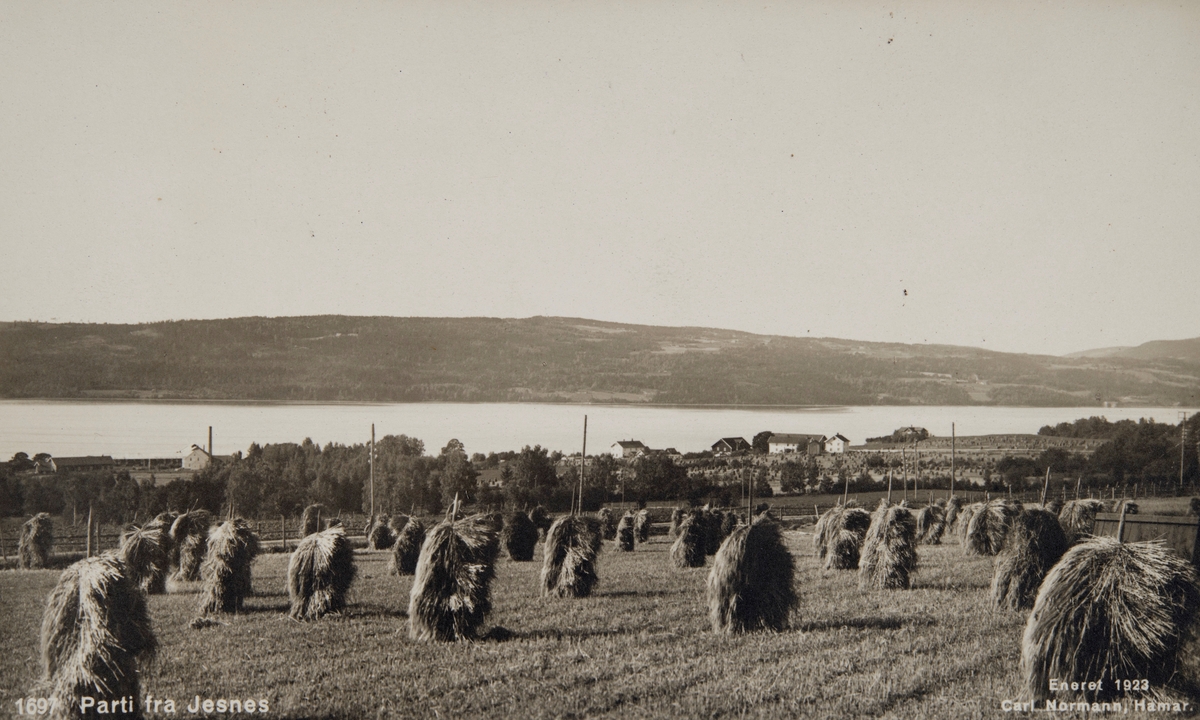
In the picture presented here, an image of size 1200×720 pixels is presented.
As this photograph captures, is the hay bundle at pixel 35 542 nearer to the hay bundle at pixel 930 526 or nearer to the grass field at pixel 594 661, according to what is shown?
the grass field at pixel 594 661

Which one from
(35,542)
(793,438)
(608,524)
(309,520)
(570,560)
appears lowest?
(608,524)

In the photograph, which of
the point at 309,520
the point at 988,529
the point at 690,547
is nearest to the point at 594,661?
the point at 690,547

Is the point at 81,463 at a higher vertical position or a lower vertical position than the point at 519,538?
higher

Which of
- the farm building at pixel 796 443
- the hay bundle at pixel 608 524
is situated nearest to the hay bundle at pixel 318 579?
the hay bundle at pixel 608 524

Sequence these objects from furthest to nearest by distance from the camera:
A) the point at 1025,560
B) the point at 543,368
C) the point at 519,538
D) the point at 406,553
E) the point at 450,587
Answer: the point at 543,368 < the point at 519,538 < the point at 406,553 < the point at 1025,560 < the point at 450,587

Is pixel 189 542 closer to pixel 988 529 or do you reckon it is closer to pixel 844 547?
pixel 844 547

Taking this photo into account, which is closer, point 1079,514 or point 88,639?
point 88,639

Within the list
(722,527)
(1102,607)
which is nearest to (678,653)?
(1102,607)
